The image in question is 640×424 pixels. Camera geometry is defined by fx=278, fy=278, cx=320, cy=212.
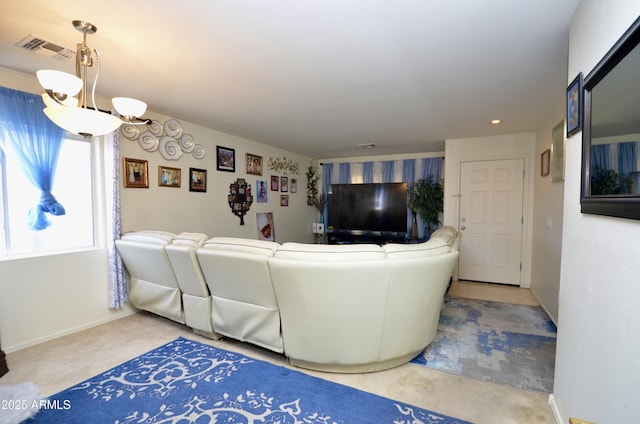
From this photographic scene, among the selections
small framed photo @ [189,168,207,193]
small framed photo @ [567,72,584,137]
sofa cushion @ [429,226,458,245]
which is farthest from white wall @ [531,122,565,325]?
small framed photo @ [189,168,207,193]

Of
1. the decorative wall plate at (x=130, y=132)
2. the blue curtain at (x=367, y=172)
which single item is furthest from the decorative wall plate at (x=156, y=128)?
the blue curtain at (x=367, y=172)

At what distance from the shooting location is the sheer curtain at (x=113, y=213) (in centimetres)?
281

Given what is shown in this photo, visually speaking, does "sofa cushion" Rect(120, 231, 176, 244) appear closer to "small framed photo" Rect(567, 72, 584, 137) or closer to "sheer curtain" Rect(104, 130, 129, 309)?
"sheer curtain" Rect(104, 130, 129, 309)

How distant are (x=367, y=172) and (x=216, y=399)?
4998 millimetres

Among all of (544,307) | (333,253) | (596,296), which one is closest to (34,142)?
(333,253)

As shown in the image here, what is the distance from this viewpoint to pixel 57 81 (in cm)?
130

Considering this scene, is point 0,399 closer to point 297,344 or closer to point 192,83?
point 297,344

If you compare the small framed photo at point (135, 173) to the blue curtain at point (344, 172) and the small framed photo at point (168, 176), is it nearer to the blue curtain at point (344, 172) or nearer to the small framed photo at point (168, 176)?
the small framed photo at point (168, 176)

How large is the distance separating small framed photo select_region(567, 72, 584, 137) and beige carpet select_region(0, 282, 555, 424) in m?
1.61

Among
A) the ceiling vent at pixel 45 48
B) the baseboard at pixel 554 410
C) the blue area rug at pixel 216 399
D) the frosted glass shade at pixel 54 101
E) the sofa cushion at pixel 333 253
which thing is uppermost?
the ceiling vent at pixel 45 48

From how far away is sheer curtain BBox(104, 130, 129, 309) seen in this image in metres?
2.81

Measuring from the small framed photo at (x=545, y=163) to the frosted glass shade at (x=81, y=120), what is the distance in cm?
416

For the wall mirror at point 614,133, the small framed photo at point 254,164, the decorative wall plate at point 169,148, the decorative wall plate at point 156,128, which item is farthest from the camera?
the small framed photo at point 254,164

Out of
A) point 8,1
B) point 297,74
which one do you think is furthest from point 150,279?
point 297,74
